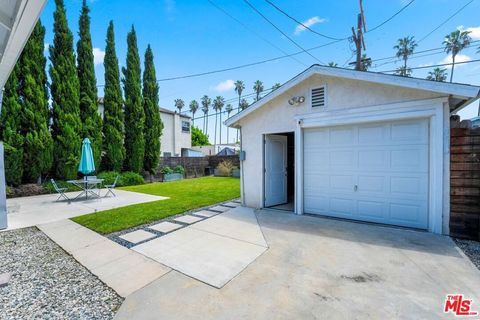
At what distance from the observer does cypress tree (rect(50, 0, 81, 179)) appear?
1119 cm

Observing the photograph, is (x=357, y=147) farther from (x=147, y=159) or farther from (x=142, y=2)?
(x=147, y=159)

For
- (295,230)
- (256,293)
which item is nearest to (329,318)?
(256,293)

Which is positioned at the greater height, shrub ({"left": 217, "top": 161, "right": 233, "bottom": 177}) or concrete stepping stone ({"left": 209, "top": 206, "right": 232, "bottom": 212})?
shrub ({"left": 217, "top": 161, "right": 233, "bottom": 177})

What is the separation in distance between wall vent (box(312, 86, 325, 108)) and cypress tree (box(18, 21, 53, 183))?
40.5ft

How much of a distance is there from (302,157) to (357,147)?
1518 mm

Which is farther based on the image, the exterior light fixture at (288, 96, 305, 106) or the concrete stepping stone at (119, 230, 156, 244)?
the exterior light fixture at (288, 96, 305, 106)

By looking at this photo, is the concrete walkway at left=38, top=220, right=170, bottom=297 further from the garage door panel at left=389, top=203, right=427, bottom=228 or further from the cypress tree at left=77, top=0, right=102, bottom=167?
the cypress tree at left=77, top=0, right=102, bottom=167

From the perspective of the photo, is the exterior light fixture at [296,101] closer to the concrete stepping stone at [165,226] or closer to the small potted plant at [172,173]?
the concrete stepping stone at [165,226]

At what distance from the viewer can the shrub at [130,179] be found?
1362 centimetres

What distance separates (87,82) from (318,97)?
504 inches

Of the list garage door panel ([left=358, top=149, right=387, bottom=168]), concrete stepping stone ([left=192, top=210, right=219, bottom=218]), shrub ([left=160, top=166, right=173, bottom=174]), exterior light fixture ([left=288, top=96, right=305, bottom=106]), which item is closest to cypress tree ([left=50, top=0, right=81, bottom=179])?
shrub ([left=160, top=166, right=173, bottom=174])

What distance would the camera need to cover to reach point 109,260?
3818 millimetres

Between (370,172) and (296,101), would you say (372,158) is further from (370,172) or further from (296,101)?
(296,101)

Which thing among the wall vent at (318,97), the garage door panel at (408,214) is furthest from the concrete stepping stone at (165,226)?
the garage door panel at (408,214)
